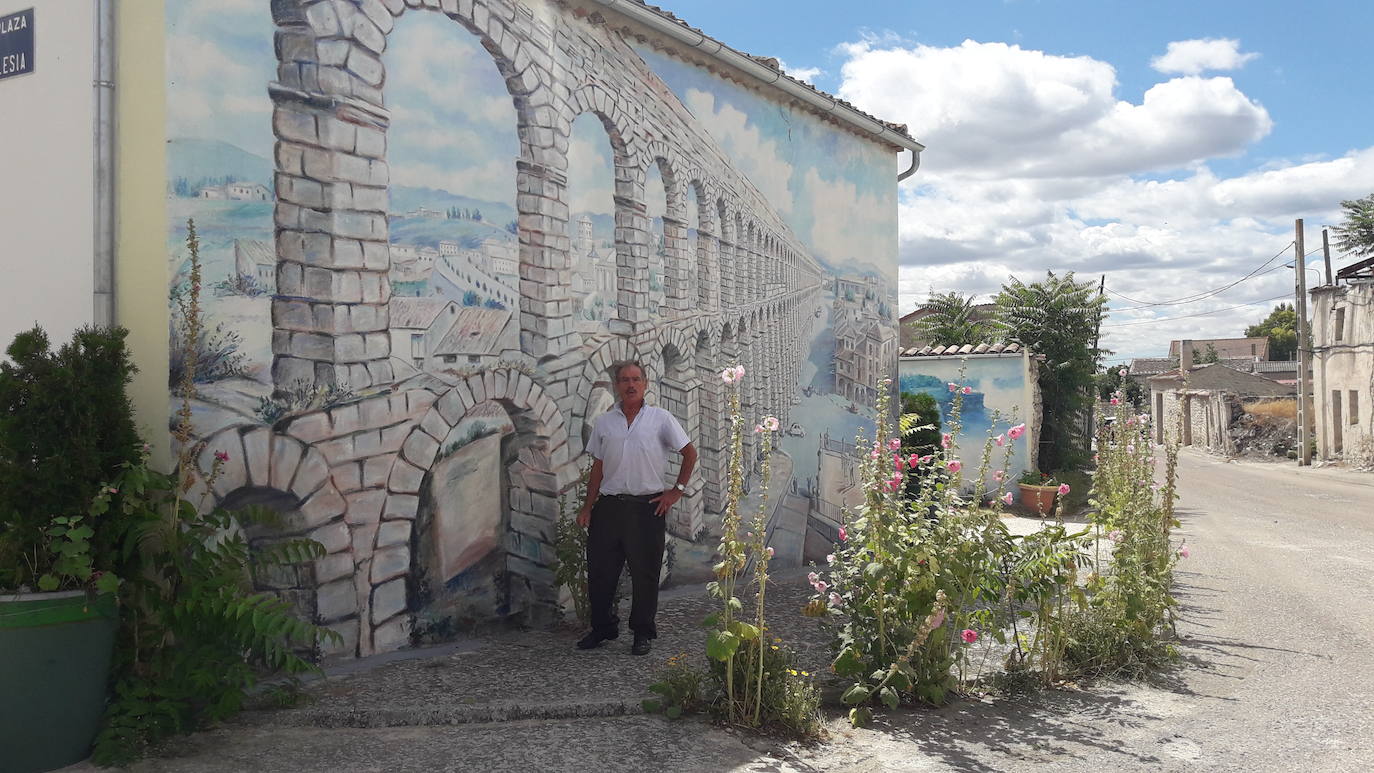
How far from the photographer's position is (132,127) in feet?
14.1

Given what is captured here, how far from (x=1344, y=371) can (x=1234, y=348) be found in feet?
164

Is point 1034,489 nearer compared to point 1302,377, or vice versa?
point 1034,489

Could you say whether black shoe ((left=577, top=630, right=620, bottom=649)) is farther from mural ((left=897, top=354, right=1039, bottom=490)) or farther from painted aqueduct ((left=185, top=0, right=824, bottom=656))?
mural ((left=897, top=354, right=1039, bottom=490))

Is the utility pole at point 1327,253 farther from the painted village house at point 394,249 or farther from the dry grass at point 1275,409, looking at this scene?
the painted village house at point 394,249

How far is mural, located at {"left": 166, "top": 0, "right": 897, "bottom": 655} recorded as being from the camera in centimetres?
438

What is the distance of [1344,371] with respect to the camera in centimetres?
2588

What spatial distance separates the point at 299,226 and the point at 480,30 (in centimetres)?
169

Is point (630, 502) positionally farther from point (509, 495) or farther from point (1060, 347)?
point (1060, 347)

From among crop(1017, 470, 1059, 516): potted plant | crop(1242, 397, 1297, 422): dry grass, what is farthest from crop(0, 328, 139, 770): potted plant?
crop(1242, 397, 1297, 422): dry grass

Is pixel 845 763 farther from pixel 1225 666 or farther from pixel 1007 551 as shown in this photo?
pixel 1225 666

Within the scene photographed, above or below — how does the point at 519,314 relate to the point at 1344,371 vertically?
below

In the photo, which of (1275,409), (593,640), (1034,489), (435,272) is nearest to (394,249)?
(435,272)

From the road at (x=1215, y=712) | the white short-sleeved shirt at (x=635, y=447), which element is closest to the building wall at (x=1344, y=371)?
the road at (x=1215, y=712)

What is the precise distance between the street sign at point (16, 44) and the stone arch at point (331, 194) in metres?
1.33
